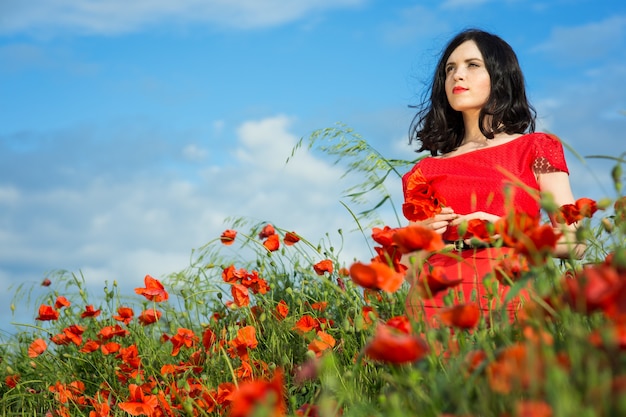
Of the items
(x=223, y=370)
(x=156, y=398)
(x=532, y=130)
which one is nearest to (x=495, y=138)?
(x=532, y=130)

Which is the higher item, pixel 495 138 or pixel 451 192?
pixel 495 138

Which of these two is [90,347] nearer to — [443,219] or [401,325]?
[443,219]

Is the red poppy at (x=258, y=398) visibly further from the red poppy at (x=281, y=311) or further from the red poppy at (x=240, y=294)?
the red poppy at (x=281, y=311)

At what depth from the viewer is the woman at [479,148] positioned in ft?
7.82

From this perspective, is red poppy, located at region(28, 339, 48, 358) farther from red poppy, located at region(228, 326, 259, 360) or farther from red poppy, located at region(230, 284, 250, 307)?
red poppy, located at region(228, 326, 259, 360)

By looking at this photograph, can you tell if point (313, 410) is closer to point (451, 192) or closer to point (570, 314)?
point (570, 314)

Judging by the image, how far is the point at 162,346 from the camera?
3.18 m

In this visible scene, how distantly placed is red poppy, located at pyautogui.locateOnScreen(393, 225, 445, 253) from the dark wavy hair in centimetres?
152

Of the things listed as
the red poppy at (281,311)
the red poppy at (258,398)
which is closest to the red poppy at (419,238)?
the red poppy at (258,398)

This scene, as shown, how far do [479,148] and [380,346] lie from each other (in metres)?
1.86

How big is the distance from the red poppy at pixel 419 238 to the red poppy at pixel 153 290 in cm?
145

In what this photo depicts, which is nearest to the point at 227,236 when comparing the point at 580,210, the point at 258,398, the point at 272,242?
the point at 272,242

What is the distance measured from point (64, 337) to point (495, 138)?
5.94 feet

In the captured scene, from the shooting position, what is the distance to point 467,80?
2881 mm
